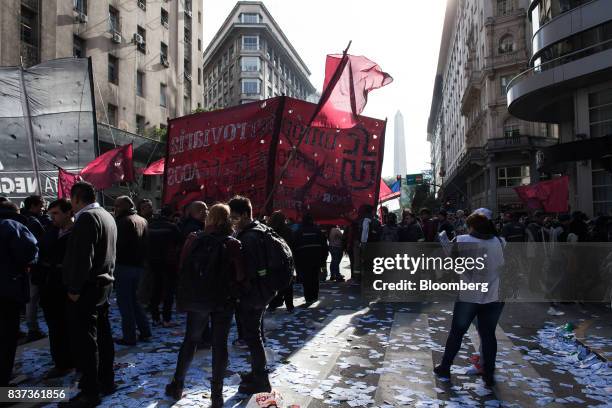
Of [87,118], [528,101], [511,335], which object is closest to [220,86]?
[528,101]

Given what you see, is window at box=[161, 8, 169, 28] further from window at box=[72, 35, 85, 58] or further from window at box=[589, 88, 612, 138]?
window at box=[589, 88, 612, 138]

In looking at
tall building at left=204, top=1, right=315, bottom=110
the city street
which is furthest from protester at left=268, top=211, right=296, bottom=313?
tall building at left=204, top=1, right=315, bottom=110

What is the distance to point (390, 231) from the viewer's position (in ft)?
36.9

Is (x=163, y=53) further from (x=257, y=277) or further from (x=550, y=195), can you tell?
(x=257, y=277)

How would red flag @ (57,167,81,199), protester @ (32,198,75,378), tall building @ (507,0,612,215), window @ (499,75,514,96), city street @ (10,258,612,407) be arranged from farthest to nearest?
1. window @ (499,75,514,96)
2. tall building @ (507,0,612,215)
3. red flag @ (57,167,81,199)
4. protester @ (32,198,75,378)
5. city street @ (10,258,612,407)

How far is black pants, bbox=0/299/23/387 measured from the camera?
4.29 meters

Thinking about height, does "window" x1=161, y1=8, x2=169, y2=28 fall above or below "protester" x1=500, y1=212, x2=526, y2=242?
above

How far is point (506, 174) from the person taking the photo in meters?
41.2

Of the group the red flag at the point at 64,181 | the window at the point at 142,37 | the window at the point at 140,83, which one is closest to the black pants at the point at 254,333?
the red flag at the point at 64,181

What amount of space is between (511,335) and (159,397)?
205 inches

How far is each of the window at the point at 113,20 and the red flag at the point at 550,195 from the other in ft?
79.8

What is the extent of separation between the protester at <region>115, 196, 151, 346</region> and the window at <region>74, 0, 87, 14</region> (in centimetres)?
2317

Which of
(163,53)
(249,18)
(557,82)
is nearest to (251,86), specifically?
(249,18)

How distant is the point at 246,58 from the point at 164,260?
211 ft
